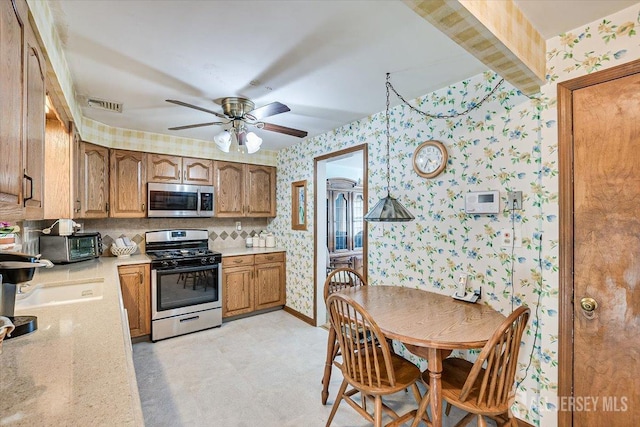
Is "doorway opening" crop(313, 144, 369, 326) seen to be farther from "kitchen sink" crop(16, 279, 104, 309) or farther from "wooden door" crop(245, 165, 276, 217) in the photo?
"kitchen sink" crop(16, 279, 104, 309)

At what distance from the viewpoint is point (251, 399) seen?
7.48ft

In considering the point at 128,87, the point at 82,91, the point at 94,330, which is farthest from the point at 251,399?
the point at 82,91

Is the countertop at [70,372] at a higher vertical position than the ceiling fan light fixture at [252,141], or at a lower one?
lower

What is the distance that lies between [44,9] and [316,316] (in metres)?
3.46

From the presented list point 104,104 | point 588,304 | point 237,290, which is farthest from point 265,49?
point 237,290

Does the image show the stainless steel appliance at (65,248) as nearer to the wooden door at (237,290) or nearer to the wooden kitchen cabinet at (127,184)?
the wooden kitchen cabinet at (127,184)

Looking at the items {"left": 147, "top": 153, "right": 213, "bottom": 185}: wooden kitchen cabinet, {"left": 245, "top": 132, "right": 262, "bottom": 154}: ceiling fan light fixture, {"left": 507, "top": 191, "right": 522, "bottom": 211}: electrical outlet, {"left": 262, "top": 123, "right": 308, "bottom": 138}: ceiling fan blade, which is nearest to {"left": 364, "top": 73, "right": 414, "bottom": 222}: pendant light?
{"left": 507, "top": 191, "right": 522, "bottom": 211}: electrical outlet

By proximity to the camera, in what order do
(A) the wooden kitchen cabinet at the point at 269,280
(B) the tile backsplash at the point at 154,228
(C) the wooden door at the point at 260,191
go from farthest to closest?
(C) the wooden door at the point at 260,191 → (A) the wooden kitchen cabinet at the point at 269,280 → (B) the tile backsplash at the point at 154,228

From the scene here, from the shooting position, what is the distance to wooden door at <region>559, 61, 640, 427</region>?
59.2 inches

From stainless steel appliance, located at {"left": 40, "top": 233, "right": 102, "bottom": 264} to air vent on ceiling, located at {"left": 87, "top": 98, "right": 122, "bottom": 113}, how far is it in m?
1.20

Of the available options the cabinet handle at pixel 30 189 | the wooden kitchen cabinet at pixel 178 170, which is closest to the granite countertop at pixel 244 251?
the wooden kitchen cabinet at pixel 178 170

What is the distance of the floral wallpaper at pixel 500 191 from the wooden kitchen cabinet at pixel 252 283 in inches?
68.2

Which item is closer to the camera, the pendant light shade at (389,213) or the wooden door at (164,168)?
the pendant light shade at (389,213)

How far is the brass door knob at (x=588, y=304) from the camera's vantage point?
1603 millimetres
